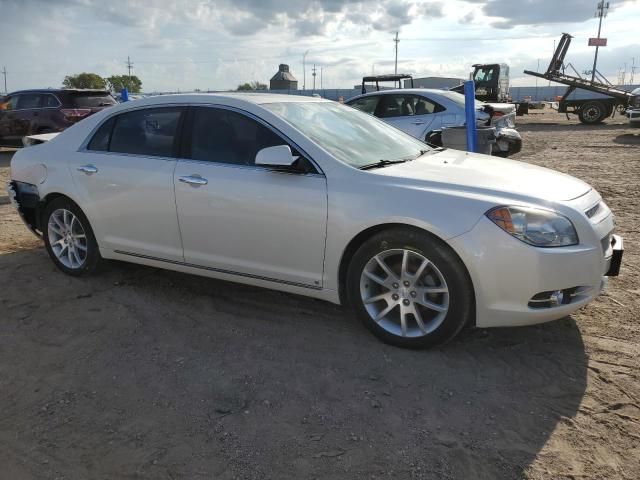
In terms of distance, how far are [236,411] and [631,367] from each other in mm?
2270

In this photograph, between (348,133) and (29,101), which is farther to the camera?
(29,101)

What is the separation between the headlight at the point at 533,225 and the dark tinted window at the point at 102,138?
312 centimetres

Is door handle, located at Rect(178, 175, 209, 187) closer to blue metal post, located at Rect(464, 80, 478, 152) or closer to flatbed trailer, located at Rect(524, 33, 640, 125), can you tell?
blue metal post, located at Rect(464, 80, 478, 152)

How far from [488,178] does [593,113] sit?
22776mm

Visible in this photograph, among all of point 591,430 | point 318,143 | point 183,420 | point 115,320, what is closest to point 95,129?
point 115,320

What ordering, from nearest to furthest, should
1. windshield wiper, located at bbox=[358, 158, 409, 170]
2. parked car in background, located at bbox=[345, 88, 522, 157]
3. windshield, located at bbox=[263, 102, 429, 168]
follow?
1. windshield wiper, located at bbox=[358, 158, 409, 170]
2. windshield, located at bbox=[263, 102, 429, 168]
3. parked car in background, located at bbox=[345, 88, 522, 157]

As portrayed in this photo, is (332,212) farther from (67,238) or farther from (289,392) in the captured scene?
(67,238)

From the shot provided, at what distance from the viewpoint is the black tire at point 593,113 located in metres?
22.7

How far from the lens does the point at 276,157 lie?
3.49 meters

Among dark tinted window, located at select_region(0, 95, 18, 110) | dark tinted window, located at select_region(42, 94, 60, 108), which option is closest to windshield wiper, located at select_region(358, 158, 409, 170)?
dark tinted window, located at select_region(42, 94, 60, 108)

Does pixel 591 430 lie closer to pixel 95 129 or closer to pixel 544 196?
pixel 544 196

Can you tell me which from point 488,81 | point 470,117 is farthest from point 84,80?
point 470,117

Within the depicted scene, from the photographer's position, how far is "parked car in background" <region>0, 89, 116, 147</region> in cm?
1324

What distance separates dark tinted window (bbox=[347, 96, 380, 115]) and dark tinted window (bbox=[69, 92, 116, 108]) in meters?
6.58
